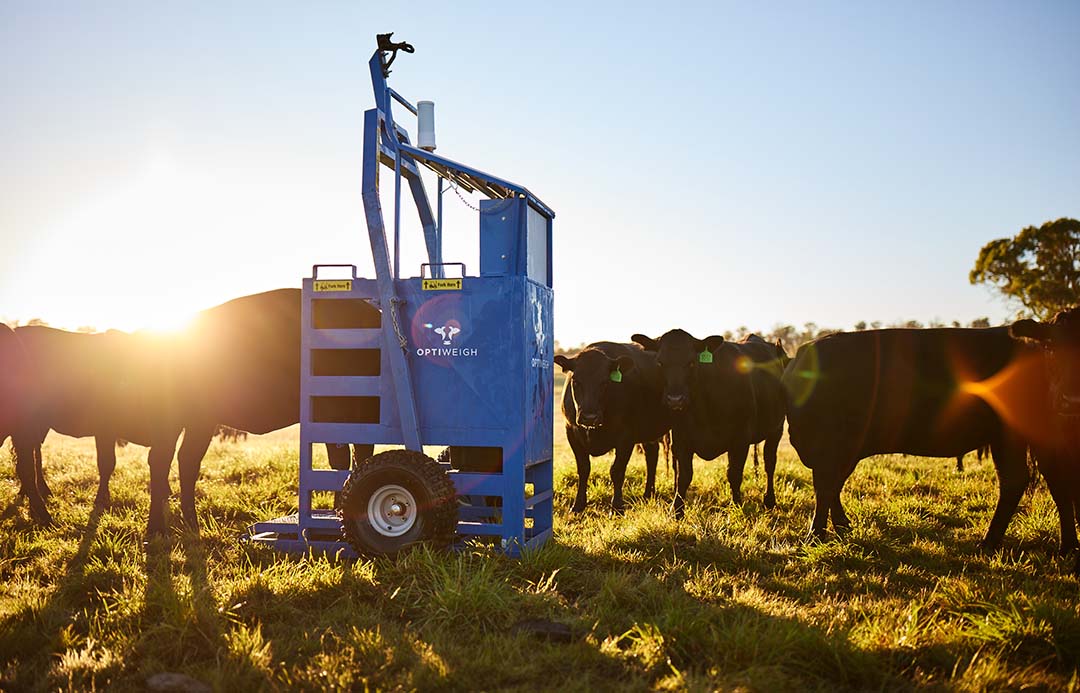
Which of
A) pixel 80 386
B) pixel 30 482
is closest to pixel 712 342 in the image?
pixel 30 482

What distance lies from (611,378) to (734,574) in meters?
3.75

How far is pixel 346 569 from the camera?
6375mm

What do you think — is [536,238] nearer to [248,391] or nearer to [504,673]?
[248,391]

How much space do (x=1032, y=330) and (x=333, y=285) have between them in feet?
19.9

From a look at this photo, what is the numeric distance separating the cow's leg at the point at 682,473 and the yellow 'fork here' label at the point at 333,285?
4.45 metres

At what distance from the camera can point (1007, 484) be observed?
795cm

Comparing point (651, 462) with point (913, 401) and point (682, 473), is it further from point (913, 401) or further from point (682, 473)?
point (913, 401)

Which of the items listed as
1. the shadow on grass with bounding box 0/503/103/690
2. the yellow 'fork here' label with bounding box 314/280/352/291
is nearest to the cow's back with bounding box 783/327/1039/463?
the yellow 'fork here' label with bounding box 314/280/352/291

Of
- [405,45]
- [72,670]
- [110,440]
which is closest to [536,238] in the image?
[405,45]

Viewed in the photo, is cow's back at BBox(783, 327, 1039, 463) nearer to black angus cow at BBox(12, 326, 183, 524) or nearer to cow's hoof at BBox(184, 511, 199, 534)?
cow's hoof at BBox(184, 511, 199, 534)

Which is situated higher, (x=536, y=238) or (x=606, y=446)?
(x=536, y=238)

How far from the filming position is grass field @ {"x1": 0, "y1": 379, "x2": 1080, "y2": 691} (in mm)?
Answer: 4633

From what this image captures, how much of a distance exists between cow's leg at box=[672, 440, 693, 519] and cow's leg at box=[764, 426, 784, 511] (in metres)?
1.19

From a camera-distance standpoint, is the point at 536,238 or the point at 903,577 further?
the point at 536,238
